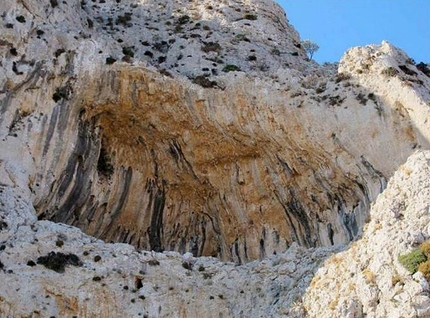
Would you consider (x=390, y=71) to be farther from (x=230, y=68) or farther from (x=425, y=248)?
(x=425, y=248)

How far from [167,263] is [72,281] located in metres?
2.92

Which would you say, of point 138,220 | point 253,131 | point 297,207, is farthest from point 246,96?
point 138,220

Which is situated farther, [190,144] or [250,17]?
[250,17]

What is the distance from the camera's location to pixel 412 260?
64.2 feet

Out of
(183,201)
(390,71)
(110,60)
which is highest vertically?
(110,60)

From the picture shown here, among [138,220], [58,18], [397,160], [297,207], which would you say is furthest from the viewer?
[58,18]

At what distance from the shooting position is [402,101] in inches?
1099

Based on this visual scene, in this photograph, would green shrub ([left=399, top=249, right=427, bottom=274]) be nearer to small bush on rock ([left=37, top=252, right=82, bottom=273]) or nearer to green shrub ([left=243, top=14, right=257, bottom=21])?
small bush on rock ([left=37, top=252, right=82, bottom=273])

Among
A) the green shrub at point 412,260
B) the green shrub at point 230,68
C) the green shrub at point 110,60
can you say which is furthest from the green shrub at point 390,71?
the green shrub at point 412,260

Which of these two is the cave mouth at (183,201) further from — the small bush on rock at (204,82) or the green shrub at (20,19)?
the green shrub at (20,19)

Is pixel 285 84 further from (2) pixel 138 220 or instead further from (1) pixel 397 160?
(2) pixel 138 220

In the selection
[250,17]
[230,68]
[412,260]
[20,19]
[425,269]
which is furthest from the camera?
[250,17]

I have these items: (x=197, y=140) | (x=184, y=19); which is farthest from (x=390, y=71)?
(x=184, y=19)

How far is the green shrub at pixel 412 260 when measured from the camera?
19406 millimetres
